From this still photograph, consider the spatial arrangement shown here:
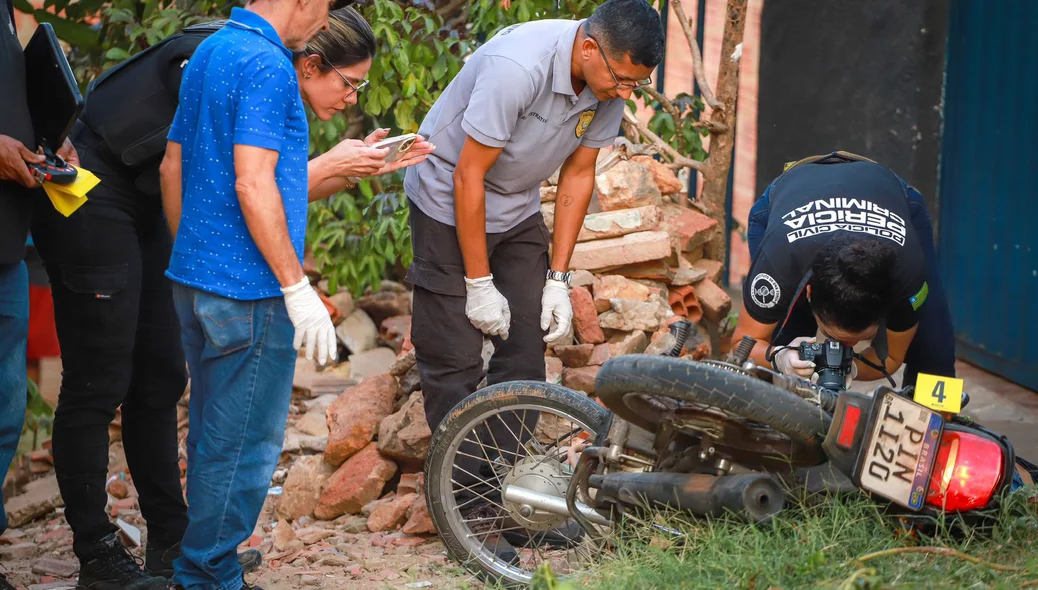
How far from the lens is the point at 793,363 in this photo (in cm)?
317

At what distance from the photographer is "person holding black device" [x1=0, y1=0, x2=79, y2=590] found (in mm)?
2992

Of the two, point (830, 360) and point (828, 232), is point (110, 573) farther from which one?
point (828, 232)

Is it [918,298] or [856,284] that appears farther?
[918,298]

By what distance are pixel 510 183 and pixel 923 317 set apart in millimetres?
1541

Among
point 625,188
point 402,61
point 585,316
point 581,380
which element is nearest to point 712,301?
point 625,188

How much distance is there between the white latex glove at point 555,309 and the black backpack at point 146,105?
140 centimetres

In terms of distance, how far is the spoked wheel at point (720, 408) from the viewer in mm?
2537

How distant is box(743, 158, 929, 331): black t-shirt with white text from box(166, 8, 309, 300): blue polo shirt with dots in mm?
1461

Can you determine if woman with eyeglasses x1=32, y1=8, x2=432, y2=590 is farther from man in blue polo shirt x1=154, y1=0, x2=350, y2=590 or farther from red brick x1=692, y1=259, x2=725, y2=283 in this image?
red brick x1=692, y1=259, x2=725, y2=283

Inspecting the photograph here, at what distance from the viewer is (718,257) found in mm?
5633

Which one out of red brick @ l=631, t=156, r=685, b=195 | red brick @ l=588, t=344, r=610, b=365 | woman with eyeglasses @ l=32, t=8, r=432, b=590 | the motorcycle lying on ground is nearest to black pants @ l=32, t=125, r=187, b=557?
woman with eyeglasses @ l=32, t=8, r=432, b=590

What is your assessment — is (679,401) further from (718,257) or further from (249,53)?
(718,257)

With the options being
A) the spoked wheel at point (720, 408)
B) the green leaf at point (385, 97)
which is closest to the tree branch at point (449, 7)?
the green leaf at point (385, 97)

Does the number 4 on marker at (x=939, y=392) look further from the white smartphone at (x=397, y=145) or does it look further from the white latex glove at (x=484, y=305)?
the white smartphone at (x=397, y=145)
